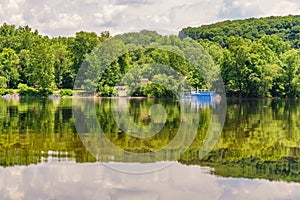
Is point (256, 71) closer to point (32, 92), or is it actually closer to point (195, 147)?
point (32, 92)

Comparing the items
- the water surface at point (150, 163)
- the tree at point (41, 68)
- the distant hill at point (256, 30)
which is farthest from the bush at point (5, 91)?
the distant hill at point (256, 30)

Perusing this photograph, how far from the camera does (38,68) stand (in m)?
70.9

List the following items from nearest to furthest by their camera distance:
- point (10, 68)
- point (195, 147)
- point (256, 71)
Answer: point (195, 147) → point (256, 71) → point (10, 68)

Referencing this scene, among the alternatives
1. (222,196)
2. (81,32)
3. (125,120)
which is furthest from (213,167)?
(81,32)

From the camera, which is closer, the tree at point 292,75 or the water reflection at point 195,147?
the water reflection at point 195,147

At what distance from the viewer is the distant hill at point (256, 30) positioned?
4473 inches

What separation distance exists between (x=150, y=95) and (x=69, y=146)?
48868 millimetres

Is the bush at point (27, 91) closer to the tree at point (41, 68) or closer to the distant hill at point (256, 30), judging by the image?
the tree at point (41, 68)

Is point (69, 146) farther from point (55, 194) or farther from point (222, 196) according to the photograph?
point (222, 196)

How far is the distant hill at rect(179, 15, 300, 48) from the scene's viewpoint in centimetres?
11362

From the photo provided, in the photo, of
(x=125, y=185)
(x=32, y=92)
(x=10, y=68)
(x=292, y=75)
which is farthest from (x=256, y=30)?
(x=125, y=185)

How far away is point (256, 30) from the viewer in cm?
11600

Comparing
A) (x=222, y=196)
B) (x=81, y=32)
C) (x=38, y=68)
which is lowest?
(x=222, y=196)

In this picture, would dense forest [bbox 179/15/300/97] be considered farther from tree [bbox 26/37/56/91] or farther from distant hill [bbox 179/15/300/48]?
distant hill [bbox 179/15/300/48]
